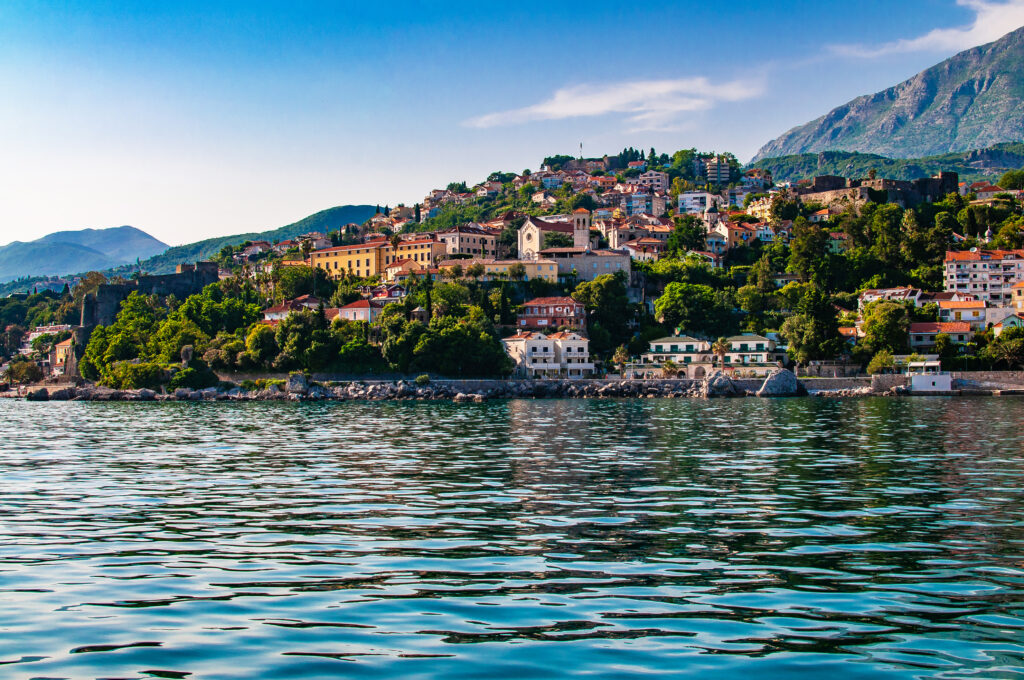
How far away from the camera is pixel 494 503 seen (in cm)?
1469

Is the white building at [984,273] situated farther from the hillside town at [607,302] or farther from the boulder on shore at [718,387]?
the boulder on shore at [718,387]

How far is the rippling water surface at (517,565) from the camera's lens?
22.5 ft

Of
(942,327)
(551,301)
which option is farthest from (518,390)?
(942,327)

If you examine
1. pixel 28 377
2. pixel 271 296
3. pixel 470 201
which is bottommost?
pixel 28 377

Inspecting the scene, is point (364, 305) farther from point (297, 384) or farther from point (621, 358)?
point (621, 358)

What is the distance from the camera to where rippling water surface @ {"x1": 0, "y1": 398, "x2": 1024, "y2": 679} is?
22.5 ft

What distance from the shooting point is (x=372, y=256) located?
10269cm

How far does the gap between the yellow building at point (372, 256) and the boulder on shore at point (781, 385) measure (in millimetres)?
45043

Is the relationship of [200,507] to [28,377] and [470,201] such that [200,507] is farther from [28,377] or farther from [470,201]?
[470,201]

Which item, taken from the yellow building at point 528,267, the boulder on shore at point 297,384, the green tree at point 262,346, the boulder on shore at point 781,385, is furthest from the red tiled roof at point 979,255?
the green tree at point 262,346

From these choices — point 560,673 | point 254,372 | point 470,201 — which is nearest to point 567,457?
point 560,673

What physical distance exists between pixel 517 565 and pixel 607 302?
75569mm

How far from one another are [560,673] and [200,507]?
10.0 metres

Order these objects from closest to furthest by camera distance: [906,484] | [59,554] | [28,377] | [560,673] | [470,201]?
1. [560,673]
2. [59,554]
3. [906,484]
4. [28,377]
5. [470,201]
